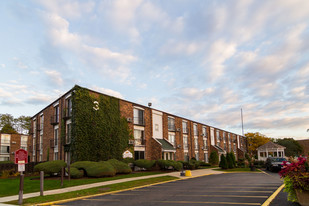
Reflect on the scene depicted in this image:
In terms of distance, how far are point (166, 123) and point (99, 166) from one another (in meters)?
18.2

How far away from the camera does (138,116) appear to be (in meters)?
31.6

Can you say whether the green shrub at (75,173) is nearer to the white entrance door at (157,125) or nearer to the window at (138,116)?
the window at (138,116)

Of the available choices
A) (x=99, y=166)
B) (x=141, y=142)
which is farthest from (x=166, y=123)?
(x=99, y=166)

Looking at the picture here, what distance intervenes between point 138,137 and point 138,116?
2703 millimetres

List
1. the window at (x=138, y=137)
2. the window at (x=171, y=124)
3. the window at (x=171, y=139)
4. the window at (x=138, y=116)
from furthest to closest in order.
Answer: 1. the window at (x=171, y=124)
2. the window at (x=171, y=139)
3. the window at (x=138, y=116)
4. the window at (x=138, y=137)

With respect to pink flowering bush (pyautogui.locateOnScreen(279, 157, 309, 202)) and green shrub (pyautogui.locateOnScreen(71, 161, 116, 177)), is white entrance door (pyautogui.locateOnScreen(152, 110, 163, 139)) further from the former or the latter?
pink flowering bush (pyautogui.locateOnScreen(279, 157, 309, 202))

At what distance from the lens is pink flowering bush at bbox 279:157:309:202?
7.62 metres

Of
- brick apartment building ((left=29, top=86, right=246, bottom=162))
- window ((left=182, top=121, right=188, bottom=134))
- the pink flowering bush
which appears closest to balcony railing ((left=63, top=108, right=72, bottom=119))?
brick apartment building ((left=29, top=86, right=246, bottom=162))

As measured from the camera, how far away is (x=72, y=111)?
80.1ft

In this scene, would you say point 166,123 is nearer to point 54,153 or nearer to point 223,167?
point 223,167

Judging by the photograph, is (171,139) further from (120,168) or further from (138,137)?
(120,168)

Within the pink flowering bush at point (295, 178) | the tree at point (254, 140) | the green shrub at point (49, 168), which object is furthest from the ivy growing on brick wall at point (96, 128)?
the tree at point (254, 140)

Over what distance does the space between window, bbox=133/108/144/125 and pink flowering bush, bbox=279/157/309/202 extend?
23706 millimetres

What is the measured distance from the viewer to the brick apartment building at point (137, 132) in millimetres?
26217
